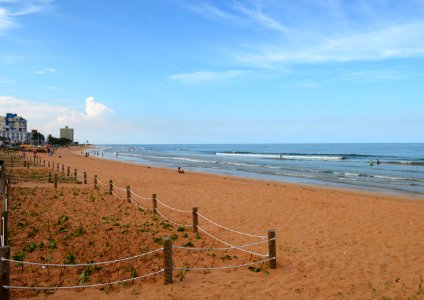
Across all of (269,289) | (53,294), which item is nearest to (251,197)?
(269,289)

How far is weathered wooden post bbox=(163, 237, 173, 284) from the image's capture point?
23.6 feet

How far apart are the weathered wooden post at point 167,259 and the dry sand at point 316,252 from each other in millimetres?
183

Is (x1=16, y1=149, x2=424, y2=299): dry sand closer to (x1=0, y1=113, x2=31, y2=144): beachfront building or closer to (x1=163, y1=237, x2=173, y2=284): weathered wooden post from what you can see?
(x1=163, y1=237, x2=173, y2=284): weathered wooden post

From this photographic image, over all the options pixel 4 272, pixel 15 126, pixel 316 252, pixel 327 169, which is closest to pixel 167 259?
pixel 4 272

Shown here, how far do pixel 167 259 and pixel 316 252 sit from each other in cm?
501

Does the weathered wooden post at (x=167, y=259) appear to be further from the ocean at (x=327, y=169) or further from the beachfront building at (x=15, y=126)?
the beachfront building at (x=15, y=126)

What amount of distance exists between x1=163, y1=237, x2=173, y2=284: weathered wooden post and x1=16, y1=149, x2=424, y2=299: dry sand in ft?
0.60

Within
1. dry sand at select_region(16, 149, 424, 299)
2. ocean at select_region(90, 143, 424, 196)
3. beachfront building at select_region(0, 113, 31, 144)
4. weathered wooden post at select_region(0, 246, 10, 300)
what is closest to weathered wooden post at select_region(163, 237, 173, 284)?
dry sand at select_region(16, 149, 424, 299)

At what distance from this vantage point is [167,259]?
23.7ft

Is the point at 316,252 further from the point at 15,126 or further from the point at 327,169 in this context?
the point at 15,126

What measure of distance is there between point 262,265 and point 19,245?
21.4 feet

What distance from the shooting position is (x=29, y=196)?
16844 mm

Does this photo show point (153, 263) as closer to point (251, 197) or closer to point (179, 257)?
point (179, 257)

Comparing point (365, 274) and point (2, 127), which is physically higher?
point (2, 127)
